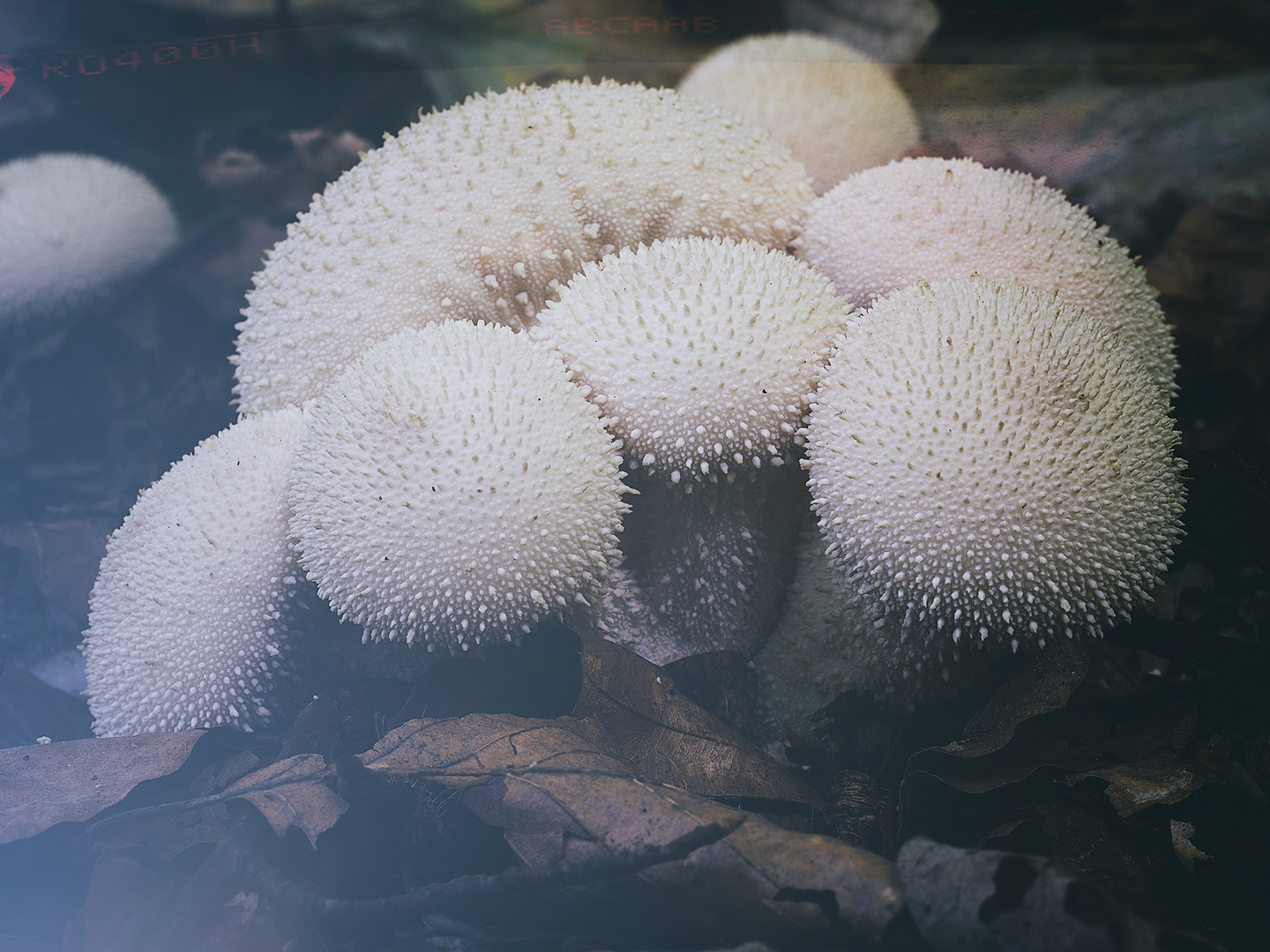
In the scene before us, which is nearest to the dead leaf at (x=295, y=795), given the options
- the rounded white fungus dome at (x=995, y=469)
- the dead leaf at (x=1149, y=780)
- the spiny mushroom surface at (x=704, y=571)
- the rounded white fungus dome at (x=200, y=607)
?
the rounded white fungus dome at (x=200, y=607)

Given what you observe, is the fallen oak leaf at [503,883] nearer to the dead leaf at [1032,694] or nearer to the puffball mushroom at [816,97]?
the dead leaf at [1032,694]

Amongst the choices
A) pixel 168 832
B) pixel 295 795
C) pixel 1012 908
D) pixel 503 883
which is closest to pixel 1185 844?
pixel 1012 908

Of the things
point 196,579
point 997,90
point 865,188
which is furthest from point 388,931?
point 997,90

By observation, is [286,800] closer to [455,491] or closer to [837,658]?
[455,491]

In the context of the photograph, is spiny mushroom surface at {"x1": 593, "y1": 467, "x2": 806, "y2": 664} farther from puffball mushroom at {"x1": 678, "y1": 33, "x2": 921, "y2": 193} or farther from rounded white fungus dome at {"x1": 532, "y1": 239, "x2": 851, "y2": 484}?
puffball mushroom at {"x1": 678, "y1": 33, "x2": 921, "y2": 193}

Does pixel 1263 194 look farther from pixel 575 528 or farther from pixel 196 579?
pixel 196 579

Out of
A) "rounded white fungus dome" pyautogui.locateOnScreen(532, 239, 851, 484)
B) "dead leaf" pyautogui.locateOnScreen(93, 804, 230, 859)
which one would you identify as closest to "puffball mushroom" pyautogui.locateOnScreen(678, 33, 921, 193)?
"rounded white fungus dome" pyautogui.locateOnScreen(532, 239, 851, 484)
